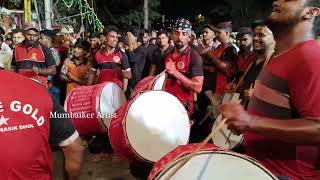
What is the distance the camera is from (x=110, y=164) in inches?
A: 234

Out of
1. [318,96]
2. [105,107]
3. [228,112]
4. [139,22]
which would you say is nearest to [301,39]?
[318,96]

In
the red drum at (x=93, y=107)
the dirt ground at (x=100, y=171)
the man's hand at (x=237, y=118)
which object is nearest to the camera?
the man's hand at (x=237, y=118)

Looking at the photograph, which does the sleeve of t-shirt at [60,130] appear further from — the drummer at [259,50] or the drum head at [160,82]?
the drum head at [160,82]

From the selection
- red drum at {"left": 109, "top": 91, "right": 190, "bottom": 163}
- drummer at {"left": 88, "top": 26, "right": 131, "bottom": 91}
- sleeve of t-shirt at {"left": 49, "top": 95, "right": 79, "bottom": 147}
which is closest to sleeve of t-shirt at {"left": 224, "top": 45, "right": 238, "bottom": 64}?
drummer at {"left": 88, "top": 26, "right": 131, "bottom": 91}

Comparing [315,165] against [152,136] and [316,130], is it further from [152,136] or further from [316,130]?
[152,136]

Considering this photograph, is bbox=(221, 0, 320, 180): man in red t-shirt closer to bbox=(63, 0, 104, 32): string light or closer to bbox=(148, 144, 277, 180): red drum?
bbox=(148, 144, 277, 180): red drum

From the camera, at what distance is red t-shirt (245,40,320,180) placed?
1.84m

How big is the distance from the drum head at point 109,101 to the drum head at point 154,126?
4.56ft

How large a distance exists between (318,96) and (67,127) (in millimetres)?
1091

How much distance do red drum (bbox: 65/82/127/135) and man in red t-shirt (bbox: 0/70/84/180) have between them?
3683mm

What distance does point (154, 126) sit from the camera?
4.34 metres

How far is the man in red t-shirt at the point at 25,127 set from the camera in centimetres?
184

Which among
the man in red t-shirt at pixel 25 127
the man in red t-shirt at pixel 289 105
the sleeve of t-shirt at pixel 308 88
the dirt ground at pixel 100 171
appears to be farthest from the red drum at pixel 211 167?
the dirt ground at pixel 100 171

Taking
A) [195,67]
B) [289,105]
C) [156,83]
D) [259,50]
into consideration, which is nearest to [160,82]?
[156,83]
